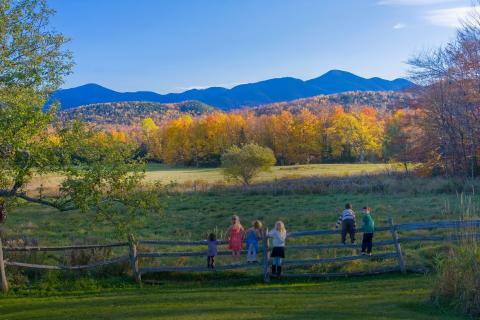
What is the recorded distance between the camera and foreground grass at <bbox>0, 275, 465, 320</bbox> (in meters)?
8.87

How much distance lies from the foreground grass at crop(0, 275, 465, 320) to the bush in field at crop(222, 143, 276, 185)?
1339 inches

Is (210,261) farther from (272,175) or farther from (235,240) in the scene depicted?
(272,175)

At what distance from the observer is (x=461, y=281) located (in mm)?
8680

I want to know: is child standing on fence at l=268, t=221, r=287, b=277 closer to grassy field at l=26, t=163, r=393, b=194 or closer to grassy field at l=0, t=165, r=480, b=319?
grassy field at l=0, t=165, r=480, b=319

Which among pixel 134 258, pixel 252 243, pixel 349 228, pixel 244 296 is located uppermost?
pixel 349 228

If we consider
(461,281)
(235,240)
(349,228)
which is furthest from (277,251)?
(461,281)

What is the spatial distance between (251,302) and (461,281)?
13.0 ft

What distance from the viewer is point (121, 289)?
12828 millimetres

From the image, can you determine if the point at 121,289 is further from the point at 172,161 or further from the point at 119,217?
the point at 172,161

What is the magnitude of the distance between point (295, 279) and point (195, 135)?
9044 centimetres

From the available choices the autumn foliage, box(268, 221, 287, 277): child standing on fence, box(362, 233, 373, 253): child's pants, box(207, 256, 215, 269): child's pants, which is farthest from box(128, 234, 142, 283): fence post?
the autumn foliage

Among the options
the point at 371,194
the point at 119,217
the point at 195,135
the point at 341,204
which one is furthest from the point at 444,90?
the point at 195,135

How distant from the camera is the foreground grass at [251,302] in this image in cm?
A: 887

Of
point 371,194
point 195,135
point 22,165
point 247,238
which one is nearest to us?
point 22,165
